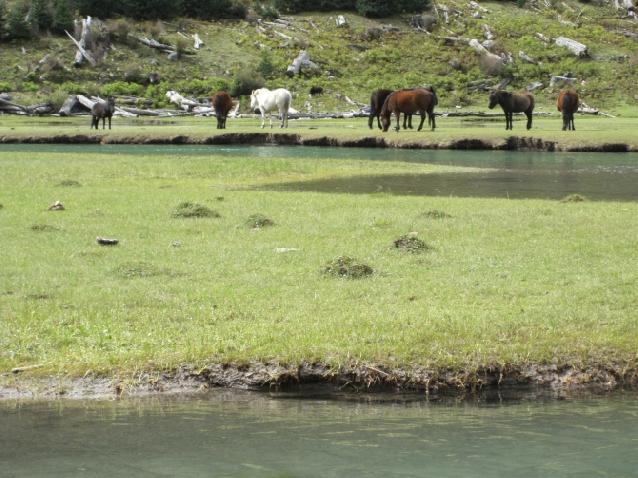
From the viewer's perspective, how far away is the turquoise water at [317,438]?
20.1 ft

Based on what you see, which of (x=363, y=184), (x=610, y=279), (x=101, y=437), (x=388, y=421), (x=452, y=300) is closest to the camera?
(x=101, y=437)

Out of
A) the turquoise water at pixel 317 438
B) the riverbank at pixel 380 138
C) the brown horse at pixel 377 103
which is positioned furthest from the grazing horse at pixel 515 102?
the turquoise water at pixel 317 438

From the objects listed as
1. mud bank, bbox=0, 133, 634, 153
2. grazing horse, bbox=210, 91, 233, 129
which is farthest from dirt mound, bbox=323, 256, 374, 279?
grazing horse, bbox=210, 91, 233, 129

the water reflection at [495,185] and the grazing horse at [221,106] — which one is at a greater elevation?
the grazing horse at [221,106]

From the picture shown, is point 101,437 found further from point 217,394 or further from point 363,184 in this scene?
point 363,184

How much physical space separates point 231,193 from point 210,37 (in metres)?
66.5

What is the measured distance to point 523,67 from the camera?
257ft

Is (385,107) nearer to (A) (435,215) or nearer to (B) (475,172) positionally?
(B) (475,172)

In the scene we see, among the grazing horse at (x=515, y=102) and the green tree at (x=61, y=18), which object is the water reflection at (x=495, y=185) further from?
the green tree at (x=61, y=18)

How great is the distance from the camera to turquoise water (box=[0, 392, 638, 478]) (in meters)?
6.14

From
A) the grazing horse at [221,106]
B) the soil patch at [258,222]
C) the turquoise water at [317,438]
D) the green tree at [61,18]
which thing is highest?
the green tree at [61,18]

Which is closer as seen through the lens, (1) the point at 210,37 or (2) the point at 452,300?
(2) the point at 452,300

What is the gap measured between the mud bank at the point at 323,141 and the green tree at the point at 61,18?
129 ft

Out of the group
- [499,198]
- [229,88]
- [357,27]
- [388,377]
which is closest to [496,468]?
[388,377]
